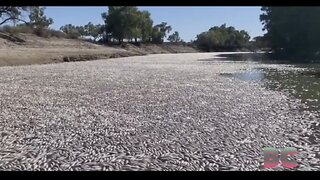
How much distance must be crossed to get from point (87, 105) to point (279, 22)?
192 feet

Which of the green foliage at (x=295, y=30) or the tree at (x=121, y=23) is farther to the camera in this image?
the tree at (x=121, y=23)

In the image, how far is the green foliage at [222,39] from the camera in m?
160

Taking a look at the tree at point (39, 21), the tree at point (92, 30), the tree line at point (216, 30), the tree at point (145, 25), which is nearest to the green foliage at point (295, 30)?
the tree line at point (216, 30)

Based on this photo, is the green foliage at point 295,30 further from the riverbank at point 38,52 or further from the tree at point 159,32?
the tree at point 159,32

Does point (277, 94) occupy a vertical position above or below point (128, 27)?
below

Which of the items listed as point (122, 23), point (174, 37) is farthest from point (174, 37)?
point (122, 23)

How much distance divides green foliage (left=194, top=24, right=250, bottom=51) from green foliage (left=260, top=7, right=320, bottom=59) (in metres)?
89.7

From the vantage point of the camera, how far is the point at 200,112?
38.8 feet

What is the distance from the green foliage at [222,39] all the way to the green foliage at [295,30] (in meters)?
89.7

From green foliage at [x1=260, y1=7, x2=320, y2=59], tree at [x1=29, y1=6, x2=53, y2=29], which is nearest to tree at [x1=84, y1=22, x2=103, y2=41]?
tree at [x1=29, y1=6, x2=53, y2=29]

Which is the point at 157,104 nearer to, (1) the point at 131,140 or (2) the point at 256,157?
(1) the point at 131,140

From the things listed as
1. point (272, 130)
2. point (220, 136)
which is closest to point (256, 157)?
point (220, 136)
